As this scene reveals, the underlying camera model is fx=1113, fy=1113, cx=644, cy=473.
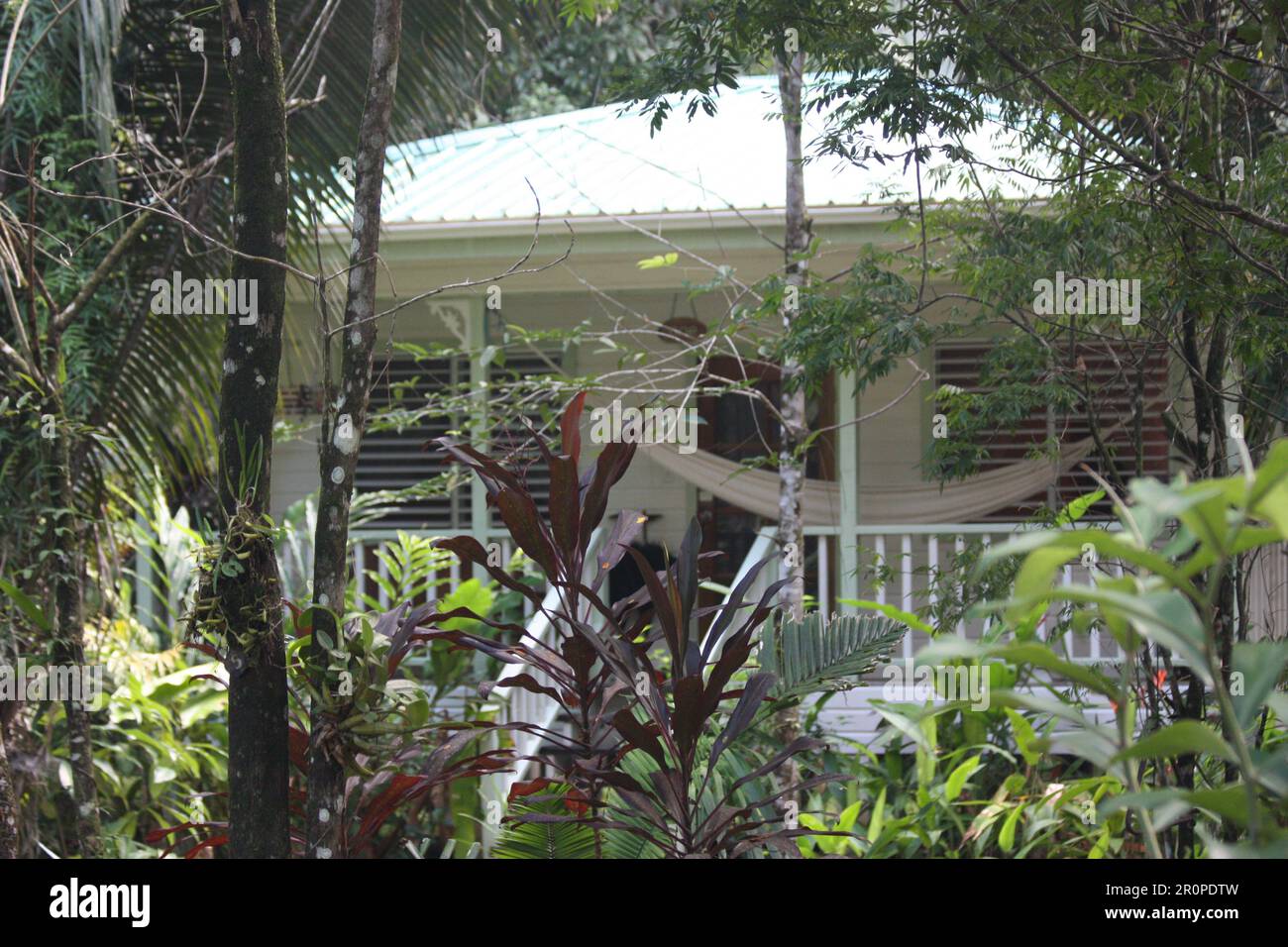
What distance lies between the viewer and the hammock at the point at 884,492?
24.4ft

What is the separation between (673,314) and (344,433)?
6049 mm

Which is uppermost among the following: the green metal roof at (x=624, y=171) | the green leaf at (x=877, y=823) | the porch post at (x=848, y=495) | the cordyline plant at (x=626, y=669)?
the green metal roof at (x=624, y=171)

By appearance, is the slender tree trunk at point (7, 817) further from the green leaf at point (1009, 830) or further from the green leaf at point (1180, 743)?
the green leaf at point (1009, 830)

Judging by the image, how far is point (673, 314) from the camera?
8.85 meters

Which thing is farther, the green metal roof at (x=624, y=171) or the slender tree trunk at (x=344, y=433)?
the green metal roof at (x=624, y=171)

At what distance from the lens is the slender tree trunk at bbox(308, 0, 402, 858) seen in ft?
9.58

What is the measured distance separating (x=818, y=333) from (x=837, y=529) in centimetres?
270

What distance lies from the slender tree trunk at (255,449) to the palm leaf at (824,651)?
1313 mm

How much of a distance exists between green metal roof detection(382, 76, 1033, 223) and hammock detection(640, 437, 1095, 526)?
1.71 meters

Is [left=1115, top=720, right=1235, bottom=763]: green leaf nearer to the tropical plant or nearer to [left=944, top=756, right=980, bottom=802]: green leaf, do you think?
the tropical plant

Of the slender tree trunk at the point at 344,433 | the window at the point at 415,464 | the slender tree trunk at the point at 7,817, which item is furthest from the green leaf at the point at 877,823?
the window at the point at 415,464

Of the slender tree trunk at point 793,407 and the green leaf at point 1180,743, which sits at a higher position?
the slender tree trunk at point 793,407
